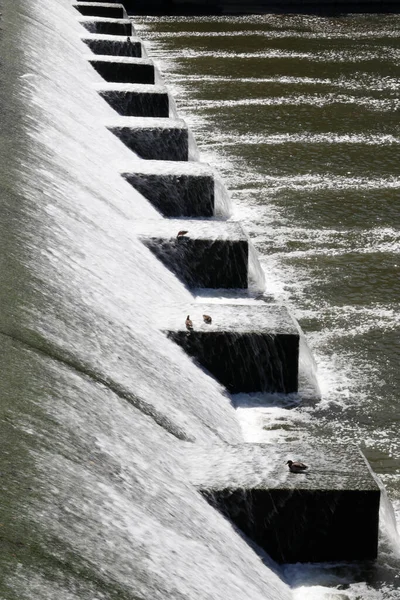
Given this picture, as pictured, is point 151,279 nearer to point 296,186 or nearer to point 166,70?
point 296,186

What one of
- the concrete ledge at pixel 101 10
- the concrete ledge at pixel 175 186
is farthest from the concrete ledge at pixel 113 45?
the concrete ledge at pixel 175 186

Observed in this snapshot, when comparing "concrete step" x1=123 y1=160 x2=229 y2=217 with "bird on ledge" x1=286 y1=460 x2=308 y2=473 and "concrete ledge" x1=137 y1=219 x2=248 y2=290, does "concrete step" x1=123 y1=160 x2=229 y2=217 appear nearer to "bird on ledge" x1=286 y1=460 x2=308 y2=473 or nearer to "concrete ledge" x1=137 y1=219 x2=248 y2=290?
"concrete ledge" x1=137 y1=219 x2=248 y2=290

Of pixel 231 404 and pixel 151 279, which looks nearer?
pixel 231 404

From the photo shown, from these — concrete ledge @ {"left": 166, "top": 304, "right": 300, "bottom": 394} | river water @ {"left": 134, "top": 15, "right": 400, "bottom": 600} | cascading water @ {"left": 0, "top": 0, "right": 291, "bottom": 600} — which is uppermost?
cascading water @ {"left": 0, "top": 0, "right": 291, "bottom": 600}

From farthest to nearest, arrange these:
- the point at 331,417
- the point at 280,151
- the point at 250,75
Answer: the point at 250,75, the point at 280,151, the point at 331,417

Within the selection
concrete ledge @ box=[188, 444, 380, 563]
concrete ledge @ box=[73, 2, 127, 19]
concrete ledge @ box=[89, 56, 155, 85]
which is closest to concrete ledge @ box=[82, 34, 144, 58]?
concrete ledge @ box=[89, 56, 155, 85]

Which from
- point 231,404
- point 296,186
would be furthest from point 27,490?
point 296,186
